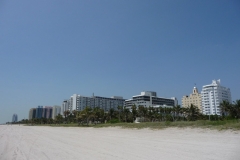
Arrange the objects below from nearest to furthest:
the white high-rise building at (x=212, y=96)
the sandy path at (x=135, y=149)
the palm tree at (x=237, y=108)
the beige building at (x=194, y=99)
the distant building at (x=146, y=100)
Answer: the sandy path at (x=135, y=149), the palm tree at (x=237, y=108), the white high-rise building at (x=212, y=96), the distant building at (x=146, y=100), the beige building at (x=194, y=99)

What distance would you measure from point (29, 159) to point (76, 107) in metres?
183

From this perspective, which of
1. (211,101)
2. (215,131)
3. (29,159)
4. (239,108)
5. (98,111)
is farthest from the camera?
(211,101)

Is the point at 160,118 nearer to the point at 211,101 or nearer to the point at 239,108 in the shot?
the point at 239,108

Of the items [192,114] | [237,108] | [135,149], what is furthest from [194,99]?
[135,149]

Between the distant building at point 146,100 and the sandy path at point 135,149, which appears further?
the distant building at point 146,100

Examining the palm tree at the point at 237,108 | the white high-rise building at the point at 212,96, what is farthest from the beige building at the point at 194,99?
the palm tree at the point at 237,108

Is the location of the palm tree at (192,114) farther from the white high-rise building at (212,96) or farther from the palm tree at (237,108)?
the white high-rise building at (212,96)

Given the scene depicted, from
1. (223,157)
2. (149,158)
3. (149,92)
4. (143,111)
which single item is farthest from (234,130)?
(149,92)

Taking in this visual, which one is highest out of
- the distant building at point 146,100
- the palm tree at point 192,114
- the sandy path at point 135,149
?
the distant building at point 146,100

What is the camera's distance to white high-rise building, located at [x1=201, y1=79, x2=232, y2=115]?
15812cm

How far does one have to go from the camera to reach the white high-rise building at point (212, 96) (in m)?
158

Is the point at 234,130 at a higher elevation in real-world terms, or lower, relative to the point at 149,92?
lower

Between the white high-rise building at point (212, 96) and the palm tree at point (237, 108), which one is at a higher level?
the white high-rise building at point (212, 96)

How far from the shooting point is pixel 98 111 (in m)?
98.9
